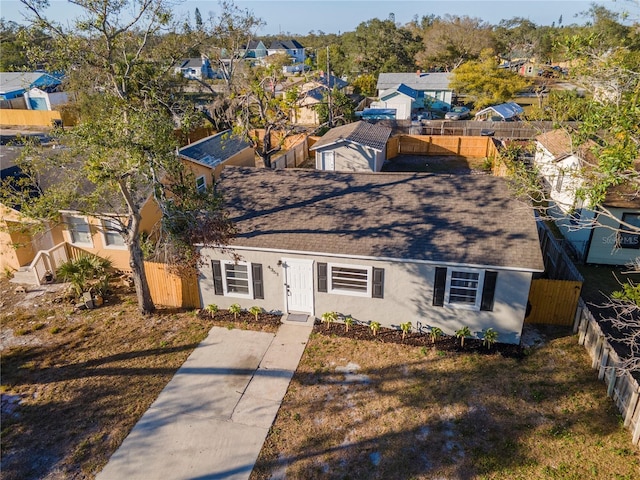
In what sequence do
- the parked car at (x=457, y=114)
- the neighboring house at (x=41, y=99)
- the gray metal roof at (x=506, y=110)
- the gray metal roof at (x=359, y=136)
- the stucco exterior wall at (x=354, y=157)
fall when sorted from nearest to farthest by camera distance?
1. the gray metal roof at (x=359, y=136)
2. the stucco exterior wall at (x=354, y=157)
3. the gray metal roof at (x=506, y=110)
4. the parked car at (x=457, y=114)
5. the neighboring house at (x=41, y=99)

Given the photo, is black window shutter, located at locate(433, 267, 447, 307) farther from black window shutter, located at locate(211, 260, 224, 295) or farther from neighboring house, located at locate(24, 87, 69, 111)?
neighboring house, located at locate(24, 87, 69, 111)

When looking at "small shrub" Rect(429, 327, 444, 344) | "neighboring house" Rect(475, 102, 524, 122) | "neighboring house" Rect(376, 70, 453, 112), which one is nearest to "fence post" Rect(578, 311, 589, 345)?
"small shrub" Rect(429, 327, 444, 344)

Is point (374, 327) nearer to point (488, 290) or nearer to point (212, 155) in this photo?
point (488, 290)

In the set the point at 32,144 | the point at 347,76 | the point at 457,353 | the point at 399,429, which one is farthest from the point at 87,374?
the point at 347,76

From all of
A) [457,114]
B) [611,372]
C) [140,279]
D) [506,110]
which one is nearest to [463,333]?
[611,372]

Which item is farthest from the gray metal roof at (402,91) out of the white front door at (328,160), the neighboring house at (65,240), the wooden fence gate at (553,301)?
the wooden fence gate at (553,301)

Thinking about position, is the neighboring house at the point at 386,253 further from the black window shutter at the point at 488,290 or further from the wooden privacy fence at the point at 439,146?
the wooden privacy fence at the point at 439,146
